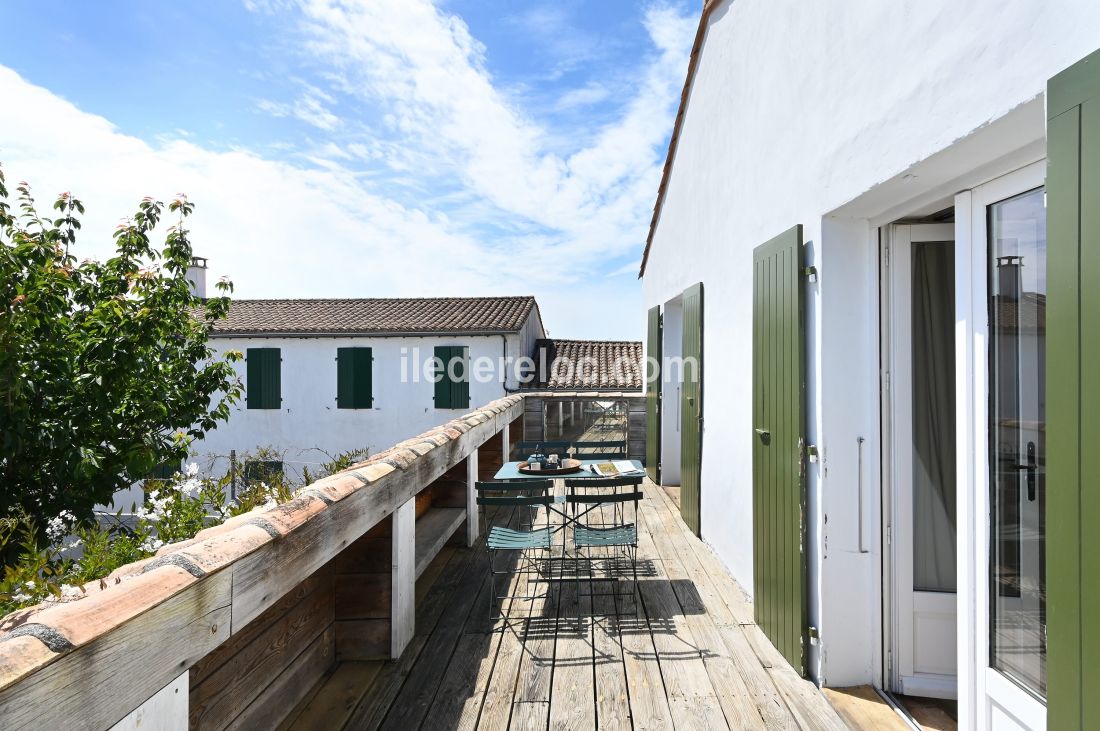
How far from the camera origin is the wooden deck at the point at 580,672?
7.41ft

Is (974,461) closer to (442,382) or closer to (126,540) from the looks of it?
(126,540)

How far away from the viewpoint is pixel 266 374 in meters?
12.9

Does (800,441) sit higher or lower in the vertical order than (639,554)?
higher

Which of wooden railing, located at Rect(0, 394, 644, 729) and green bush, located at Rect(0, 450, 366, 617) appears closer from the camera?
wooden railing, located at Rect(0, 394, 644, 729)

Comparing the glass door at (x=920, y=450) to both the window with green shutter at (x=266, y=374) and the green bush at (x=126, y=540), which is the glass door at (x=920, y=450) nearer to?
the green bush at (x=126, y=540)

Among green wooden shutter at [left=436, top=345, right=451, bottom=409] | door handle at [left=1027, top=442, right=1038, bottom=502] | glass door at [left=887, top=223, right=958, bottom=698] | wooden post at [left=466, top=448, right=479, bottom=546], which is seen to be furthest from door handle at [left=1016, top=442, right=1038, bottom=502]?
green wooden shutter at [left=436, top=345, right=451, bottom=409]

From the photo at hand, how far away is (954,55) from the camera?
1.62 m

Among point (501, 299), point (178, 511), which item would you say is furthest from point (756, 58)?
point (501, 299)

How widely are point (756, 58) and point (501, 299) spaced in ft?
39.8

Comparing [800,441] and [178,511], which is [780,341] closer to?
[800,441]

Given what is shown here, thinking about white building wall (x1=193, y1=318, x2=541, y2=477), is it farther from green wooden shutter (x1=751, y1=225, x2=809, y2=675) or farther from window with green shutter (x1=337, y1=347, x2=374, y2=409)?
green wooden shutter (x1=751, y1=225, x2=809, y2=675)

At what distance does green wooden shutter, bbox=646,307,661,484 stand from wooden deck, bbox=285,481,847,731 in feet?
10.5

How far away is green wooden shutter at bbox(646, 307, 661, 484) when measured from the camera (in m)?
6.74

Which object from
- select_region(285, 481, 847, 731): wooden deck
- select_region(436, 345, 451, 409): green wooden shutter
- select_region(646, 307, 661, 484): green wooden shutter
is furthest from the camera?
select_region(436, 345, 451, 409): green wooden shutter
